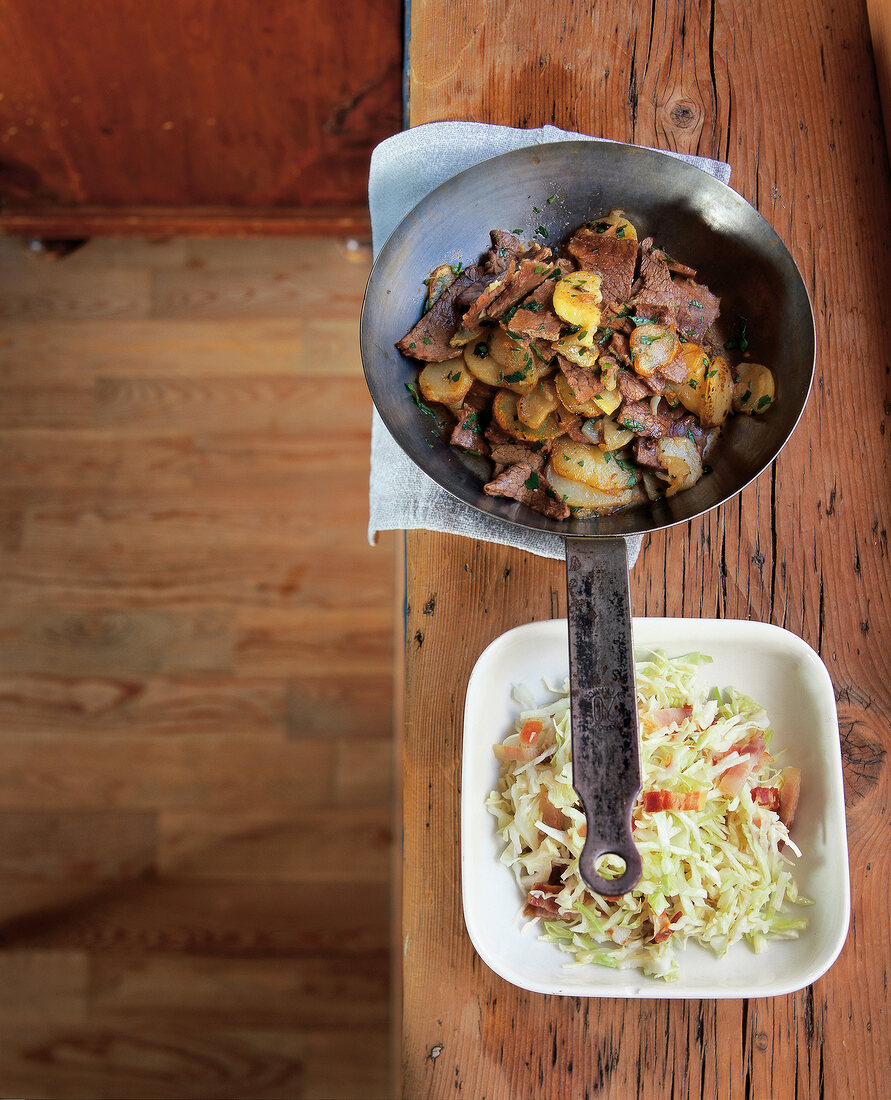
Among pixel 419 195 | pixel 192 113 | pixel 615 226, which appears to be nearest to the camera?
pixel 615 226

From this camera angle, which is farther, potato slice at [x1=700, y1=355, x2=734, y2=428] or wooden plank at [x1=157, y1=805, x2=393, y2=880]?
wooden plank at [x1=157, y1=805, x2=393, y2=880]

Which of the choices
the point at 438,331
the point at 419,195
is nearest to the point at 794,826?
the point at 438,331

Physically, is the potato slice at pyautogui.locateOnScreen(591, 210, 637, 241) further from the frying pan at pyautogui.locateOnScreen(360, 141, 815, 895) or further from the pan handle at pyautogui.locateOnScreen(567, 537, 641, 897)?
the pan handle at pyautogui.locateOnScreen(567, 537, 641, 897)

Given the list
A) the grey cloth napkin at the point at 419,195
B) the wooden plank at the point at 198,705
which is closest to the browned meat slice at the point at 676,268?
the grey cloth napkin at the point at 419,195

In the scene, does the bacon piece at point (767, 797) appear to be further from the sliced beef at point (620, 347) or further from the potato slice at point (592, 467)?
the sliced beef at point (620, 347)

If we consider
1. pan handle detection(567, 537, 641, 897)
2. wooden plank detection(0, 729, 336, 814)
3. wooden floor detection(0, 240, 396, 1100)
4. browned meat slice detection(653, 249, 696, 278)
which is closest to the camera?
pan handle detection(567, 537, 641, 897)

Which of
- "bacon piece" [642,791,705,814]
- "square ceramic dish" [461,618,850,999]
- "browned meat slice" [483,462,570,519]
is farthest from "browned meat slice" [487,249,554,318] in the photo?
"bacon piece" [642,791,705,814]

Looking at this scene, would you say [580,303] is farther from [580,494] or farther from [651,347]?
[580,494]
